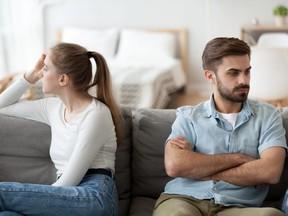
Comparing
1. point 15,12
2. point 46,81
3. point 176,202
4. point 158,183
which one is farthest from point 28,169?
point 15,12

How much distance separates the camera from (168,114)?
7.72 feet

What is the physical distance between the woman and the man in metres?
0.25

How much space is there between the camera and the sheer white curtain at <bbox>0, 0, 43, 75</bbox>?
5.89m

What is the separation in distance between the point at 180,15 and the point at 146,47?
0.65 meters

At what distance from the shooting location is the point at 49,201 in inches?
78.0

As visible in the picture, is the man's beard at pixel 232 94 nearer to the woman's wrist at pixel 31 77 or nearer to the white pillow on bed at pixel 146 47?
the woman's wrist at pixel 31 77

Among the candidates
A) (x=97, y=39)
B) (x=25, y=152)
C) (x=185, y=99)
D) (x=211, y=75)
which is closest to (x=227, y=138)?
(x=211, y=75)

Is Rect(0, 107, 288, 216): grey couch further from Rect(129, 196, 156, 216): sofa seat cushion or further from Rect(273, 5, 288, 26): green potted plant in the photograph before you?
Rect(273, 5, 288, 26): green potted plant

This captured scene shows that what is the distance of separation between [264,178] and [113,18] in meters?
4.67

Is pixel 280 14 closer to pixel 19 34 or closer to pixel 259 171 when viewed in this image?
pixel 19 34

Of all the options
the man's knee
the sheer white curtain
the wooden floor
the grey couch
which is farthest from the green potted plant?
the man's knee

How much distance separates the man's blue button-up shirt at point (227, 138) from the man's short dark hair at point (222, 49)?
170mm

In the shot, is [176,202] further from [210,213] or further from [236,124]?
[236,124]

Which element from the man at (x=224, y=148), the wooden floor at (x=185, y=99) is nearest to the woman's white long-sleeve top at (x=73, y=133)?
the man at (x=224, y=148)
